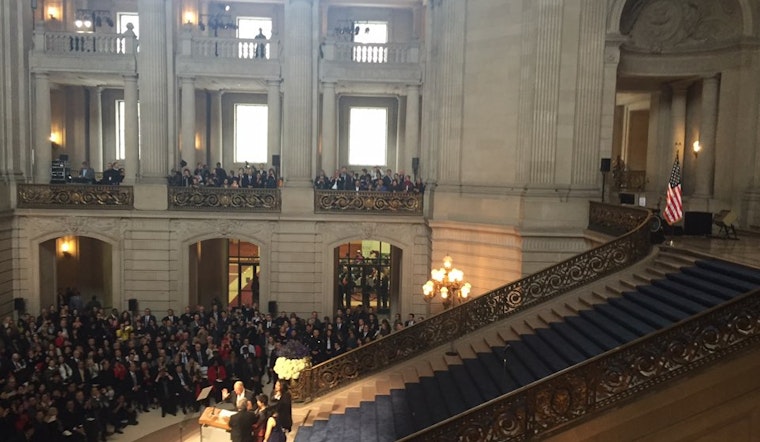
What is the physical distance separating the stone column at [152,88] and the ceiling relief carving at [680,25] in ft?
44.3

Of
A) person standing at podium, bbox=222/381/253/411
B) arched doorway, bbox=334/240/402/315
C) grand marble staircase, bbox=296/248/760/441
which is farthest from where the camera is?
arched doorway, bbox=334/240/402/315

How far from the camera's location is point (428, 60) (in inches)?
783

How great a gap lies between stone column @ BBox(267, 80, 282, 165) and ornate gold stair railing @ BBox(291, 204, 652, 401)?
35.6ft

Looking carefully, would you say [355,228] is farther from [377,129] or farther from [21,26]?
[21,26]

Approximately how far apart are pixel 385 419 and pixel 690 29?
41.6ft

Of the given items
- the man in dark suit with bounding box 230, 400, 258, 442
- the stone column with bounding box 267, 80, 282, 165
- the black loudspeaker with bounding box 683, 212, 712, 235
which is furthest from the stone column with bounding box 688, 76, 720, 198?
the man in dark suit with bounding box 230, 400, 258, 442

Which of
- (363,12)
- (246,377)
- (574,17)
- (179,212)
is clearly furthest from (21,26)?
(574,17)

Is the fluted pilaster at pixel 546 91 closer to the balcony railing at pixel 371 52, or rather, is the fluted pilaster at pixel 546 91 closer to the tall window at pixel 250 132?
the balcony railing at pixel 371 52

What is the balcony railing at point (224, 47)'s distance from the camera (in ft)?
65.4

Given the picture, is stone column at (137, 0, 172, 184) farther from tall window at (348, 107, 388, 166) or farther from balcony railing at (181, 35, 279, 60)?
tall window at (348, 107, 388, 166)

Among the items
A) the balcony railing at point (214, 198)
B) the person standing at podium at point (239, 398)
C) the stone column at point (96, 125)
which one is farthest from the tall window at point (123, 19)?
the person standing at podium at point (239, 398)

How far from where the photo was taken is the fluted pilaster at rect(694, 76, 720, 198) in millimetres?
16156

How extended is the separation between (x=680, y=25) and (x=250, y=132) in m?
15.0

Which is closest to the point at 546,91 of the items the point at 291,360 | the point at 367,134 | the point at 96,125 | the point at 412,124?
the point at 412,124
